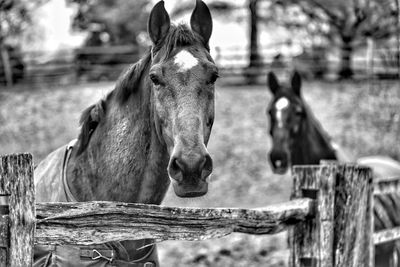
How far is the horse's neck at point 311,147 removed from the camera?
7.28 metres

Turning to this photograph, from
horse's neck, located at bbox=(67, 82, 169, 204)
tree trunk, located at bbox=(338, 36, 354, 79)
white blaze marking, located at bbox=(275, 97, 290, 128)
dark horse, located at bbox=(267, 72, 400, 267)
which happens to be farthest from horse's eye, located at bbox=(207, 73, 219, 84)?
tree trunk, located at bbox=(338, 36, 354, 79)

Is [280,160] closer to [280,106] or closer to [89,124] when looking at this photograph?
[280,106]

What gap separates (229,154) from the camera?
15.7 metres

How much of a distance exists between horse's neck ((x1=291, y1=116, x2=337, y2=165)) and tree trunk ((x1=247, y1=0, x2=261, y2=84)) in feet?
47.1

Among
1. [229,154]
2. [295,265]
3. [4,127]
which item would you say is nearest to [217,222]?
[295,265]

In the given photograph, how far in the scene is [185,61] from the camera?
324cm

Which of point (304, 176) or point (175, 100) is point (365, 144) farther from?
point (175, 100)

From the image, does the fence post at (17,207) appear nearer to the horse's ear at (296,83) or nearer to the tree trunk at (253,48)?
the horse's ear at (296,83)

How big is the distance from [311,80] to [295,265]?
59.5 feet

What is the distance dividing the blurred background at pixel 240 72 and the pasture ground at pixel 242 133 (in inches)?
1.3

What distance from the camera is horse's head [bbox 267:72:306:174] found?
7613 millimetres

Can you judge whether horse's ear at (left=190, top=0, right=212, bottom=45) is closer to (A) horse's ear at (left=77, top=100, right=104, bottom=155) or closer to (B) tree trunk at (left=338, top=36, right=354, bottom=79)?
(A) horse's ear at (left=77, top=100, right=104, bottom=155)

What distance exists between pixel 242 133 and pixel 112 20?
8330mm

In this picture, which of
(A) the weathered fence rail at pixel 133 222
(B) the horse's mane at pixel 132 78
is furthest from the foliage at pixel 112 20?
(A) the weathered fence rail at pixel 133 222
